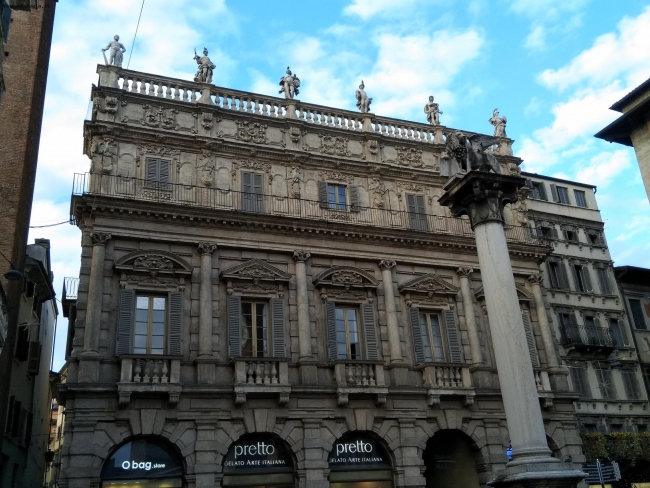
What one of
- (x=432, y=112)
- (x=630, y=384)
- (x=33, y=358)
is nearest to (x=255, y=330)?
(x=33, y=358)

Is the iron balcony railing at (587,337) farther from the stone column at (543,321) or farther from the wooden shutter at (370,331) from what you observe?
the wooden shutter at (370,331)

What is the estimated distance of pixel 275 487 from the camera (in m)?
22.1

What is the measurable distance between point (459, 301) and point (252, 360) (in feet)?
32.4

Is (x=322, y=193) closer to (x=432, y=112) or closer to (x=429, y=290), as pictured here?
(x=429, y=290)

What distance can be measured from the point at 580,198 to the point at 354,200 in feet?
64.0

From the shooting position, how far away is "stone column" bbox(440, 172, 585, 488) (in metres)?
13.5

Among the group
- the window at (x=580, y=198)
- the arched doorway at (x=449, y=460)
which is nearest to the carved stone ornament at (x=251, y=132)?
the arched doorway at (x=449, y=460)

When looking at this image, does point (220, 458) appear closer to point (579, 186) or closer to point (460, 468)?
point (460, 468)

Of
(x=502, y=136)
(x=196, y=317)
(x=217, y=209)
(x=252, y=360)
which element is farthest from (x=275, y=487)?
(x=502, y=136)

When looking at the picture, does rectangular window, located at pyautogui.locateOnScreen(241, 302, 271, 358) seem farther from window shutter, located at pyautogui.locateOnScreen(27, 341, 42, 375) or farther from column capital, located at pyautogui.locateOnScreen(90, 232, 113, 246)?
window shutter, located at pyautogui.locateOnScreen(27, 341, 42, 375)

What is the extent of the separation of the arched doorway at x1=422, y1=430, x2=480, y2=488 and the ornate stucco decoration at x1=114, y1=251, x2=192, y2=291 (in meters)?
12.2

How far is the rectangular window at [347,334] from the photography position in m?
24.9

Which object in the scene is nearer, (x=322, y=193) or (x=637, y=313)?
(x=322, y=193)

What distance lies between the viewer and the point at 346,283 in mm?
25609
